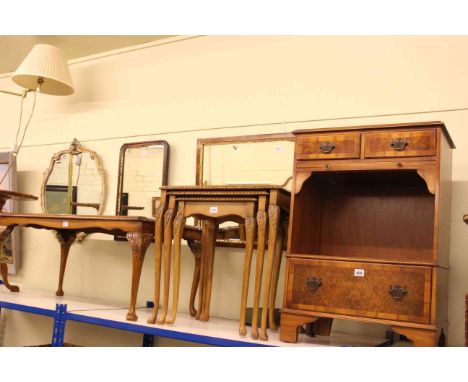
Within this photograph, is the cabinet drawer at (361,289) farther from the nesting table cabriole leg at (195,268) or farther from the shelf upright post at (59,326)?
the shelf upright post at (59,326)

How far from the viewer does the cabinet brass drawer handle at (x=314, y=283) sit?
2799 millimetres

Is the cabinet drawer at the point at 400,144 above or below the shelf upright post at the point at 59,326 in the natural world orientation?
above

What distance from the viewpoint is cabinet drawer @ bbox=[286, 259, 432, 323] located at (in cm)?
259

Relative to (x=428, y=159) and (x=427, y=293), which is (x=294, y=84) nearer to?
(x=428, y=159)

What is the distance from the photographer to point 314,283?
281 centimetres

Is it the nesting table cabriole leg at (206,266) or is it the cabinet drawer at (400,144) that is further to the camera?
the nesting table cabriole leg at (206,266)

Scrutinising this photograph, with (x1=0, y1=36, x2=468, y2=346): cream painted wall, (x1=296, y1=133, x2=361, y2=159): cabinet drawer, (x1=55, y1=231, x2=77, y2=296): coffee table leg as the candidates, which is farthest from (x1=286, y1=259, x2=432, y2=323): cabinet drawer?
(x1=55, y1=231, x2=77, y2=296): coffee table leg

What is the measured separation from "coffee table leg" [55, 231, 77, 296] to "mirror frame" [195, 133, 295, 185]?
4.31 feet

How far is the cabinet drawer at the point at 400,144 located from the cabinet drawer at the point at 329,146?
62 mm

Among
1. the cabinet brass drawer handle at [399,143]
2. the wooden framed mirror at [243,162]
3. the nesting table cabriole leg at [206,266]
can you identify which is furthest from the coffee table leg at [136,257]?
the cabinet brass drawer handle at [399,143]

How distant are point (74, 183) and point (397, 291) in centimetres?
334

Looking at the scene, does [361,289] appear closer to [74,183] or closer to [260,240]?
[260,240]

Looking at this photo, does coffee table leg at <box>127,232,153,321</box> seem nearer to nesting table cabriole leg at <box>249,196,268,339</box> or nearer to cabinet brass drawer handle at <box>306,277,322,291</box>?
nesting table cabriole leg at <box>249,196,268,339</box>

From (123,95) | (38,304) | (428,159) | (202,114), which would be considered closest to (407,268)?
(428,159)
